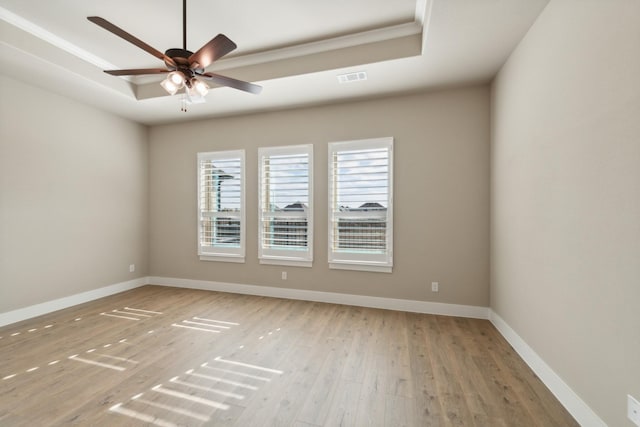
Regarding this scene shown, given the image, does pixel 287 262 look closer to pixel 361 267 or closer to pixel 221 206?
pixel 361 267

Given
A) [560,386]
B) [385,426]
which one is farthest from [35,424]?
[560,386]

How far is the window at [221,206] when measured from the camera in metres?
4.61

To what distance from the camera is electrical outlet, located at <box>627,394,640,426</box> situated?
1.32m

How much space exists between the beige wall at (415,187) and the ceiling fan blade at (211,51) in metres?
2.20

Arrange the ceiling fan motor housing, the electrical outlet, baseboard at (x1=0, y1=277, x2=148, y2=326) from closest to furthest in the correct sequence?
A: the electrical outlet → the ceiling fan motor housing → baseboard at (x1=0, y1=277, x2=148, y2=326)

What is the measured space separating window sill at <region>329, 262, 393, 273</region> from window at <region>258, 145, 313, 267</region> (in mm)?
401

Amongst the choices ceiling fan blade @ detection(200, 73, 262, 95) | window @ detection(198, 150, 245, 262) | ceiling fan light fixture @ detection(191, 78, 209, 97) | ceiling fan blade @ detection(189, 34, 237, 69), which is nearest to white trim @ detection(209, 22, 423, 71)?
ceiling fan blade @ detection(200, 73, 262, 95)

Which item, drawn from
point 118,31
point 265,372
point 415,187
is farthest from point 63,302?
point 415,187

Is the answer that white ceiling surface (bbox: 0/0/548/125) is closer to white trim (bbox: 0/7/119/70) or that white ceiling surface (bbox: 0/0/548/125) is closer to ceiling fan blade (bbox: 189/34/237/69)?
white trim (bbox: 0/7/119/70)

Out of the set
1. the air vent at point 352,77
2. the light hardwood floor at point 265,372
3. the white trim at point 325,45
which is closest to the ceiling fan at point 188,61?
the white trim at point 325,45

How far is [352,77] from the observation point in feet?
10.6

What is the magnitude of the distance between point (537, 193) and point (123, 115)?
5797 mm

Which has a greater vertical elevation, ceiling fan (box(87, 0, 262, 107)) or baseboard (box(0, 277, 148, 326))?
ceiling fan (box(87, 0, 262, 107))

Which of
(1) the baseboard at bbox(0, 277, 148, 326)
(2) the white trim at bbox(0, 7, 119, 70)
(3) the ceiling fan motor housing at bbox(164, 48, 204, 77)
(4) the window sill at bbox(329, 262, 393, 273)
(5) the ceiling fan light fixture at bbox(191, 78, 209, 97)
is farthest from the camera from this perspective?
(4) the window sill at bbox(329, 262, 393, 273)
